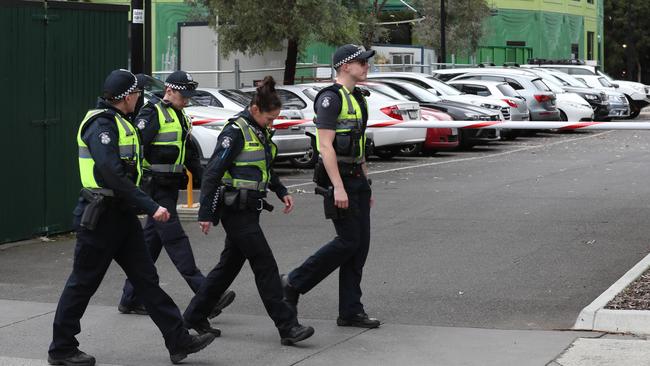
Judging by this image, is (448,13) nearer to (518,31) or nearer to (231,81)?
(518,31)

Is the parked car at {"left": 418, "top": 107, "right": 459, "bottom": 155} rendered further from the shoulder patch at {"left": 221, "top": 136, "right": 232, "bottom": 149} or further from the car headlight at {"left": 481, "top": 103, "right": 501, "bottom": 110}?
the shoulder patch at {"left": 221, "top": 136, "right": 232, "bottom": 149}

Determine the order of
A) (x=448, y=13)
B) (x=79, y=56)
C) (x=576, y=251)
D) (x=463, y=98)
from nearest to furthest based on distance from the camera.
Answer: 1. (x=576, y=251)
2. (x=79, y=56)
3. (x=463, y=98)
4. (x=448, y=13)

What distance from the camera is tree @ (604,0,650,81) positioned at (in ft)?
261

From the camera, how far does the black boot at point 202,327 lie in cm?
816

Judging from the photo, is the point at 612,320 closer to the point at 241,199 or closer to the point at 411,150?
the point at 241,199

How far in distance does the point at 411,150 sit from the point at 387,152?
47 centimetres

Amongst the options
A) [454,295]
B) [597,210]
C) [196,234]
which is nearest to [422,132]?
[597,210]

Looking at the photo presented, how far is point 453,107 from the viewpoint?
81.3ft

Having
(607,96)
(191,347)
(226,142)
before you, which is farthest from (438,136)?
(191,347)

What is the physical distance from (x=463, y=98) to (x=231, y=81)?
625 centimetres

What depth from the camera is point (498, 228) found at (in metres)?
13.2

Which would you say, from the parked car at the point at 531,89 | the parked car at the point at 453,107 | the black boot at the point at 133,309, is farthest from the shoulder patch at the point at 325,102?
the parked car at the point at 531,89

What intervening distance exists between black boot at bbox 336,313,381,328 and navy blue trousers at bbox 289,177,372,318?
0.03 metres

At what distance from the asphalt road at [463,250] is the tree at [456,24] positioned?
2907cm
